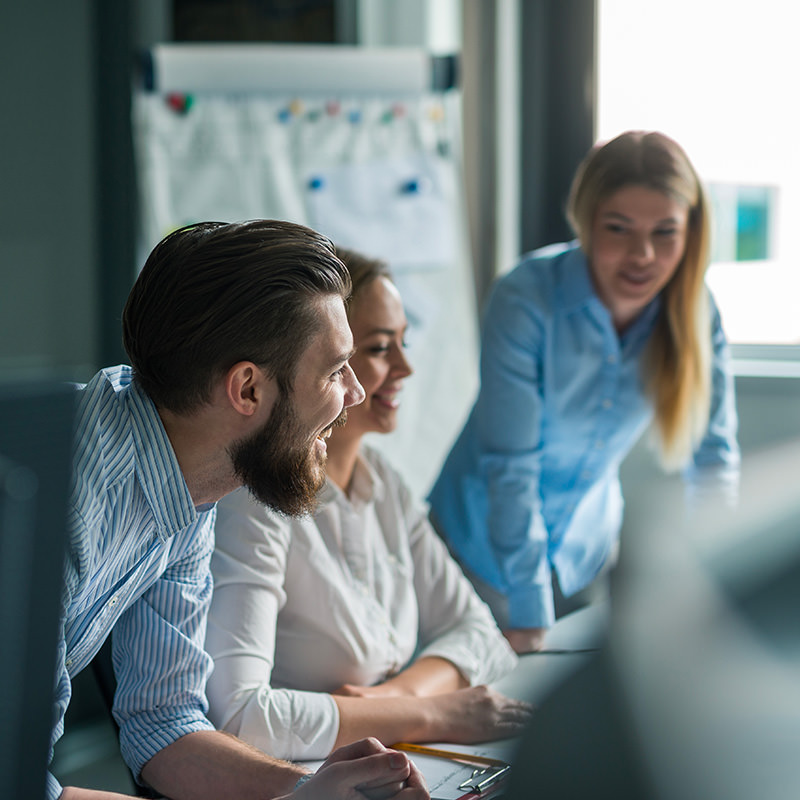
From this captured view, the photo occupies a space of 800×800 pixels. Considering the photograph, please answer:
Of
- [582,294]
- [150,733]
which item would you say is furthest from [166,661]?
[582,294]

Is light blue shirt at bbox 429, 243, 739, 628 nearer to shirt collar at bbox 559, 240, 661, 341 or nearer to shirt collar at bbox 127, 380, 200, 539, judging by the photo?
shirt collar at bbox 559, 240, 661, 341

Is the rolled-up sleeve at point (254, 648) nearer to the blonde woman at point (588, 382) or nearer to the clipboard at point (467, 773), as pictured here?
the clipboard at point (467, 773)

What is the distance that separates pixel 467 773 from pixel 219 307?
52 centimetres

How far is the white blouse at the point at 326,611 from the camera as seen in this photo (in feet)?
3.44

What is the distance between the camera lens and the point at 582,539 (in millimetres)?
1847

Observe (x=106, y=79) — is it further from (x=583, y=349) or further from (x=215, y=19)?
(x=583, y=349)

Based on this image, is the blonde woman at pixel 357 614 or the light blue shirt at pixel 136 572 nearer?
→ the light blue shirt at pixel 136 572

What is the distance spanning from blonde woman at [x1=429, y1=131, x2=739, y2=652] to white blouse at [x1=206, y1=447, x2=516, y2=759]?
0.25 metres

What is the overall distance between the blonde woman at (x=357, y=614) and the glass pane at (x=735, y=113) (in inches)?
66.4

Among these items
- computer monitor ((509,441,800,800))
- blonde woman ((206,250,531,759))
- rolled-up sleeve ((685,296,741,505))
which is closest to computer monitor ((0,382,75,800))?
computer monitor ((509,441,800,800))

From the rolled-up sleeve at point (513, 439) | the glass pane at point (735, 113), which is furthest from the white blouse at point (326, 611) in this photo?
the glass pane at point (735, 113)

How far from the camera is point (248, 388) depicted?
918 millimetres

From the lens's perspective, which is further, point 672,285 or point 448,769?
point 672,285

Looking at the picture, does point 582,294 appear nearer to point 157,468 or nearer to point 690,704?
point 157,468
